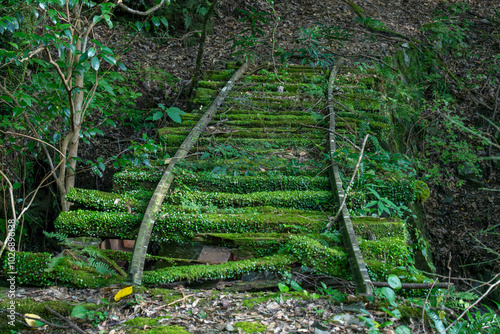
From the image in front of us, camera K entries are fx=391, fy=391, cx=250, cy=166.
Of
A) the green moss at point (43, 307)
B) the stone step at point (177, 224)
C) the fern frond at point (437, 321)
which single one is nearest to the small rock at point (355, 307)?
the fern frond at point (437, 321)

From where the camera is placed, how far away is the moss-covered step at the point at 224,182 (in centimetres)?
439

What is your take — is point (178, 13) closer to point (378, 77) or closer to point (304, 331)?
point (378, 77)

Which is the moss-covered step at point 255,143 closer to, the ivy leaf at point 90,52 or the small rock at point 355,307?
the ivy leaf at point 90,52

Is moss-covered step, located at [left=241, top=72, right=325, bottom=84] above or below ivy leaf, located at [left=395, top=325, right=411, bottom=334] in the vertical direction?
above

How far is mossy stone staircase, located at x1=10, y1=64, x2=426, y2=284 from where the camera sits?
333cm

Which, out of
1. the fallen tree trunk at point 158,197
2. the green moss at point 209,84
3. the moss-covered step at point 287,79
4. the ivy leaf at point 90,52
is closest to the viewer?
the fallen tree trunk at point 158,197

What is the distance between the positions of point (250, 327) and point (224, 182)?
7.19 ft

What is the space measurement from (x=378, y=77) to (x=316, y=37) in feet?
5.17

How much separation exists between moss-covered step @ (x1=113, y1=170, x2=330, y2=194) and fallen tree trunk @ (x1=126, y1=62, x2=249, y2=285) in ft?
0.65

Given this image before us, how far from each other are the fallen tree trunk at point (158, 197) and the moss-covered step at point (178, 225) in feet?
0.45

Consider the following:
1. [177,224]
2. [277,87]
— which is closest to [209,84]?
[277,87]

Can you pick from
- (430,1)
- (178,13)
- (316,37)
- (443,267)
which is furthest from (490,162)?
(178,13)

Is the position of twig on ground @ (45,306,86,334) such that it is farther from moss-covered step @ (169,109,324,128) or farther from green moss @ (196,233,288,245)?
moss-covered step @ (169,109,324,128)

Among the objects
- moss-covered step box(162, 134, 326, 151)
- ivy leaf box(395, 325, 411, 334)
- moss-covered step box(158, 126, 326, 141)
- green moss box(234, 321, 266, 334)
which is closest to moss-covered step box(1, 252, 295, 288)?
green moss box(234, 321, 266, 334)
